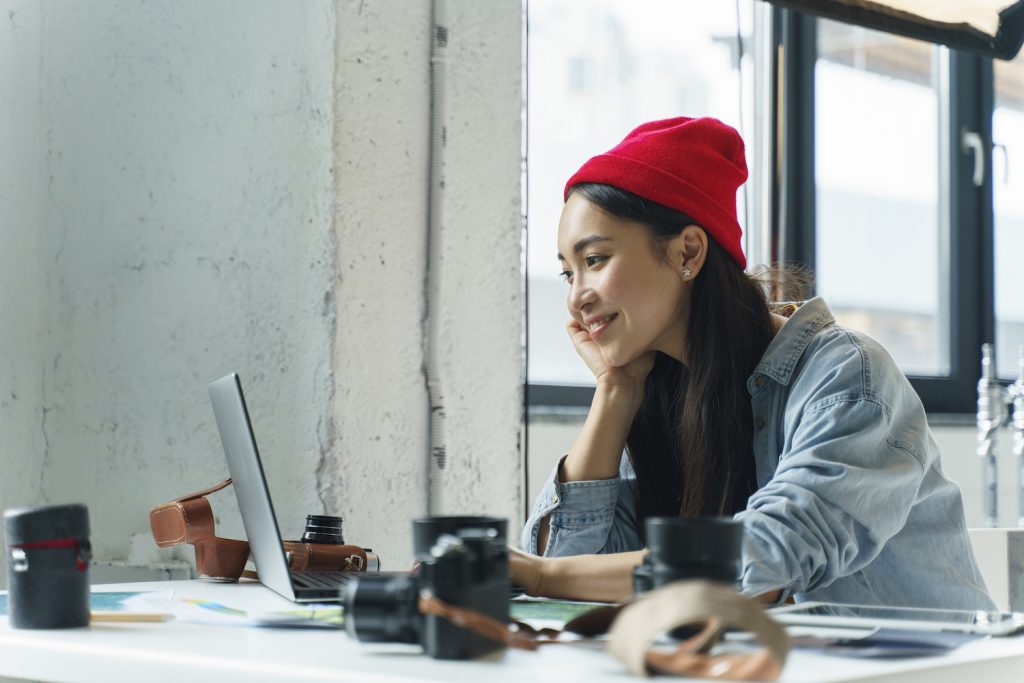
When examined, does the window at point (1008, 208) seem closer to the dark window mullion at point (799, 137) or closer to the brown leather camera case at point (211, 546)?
the dark window mullion at point (799, 137)

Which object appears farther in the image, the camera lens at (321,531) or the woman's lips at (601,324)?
the woman's lips at (601,324)

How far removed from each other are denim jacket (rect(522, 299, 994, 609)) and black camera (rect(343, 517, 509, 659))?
1.38 ft

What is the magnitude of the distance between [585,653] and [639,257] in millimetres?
891

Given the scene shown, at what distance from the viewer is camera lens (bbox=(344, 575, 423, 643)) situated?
0.85 metres

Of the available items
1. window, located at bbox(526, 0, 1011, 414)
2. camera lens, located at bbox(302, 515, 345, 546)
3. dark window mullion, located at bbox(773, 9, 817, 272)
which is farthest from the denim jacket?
dark window mullion, located at bbox(773, 9, 817, 272)

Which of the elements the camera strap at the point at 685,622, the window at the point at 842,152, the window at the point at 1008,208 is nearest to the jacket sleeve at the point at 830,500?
the camera strap at the point at 685,622

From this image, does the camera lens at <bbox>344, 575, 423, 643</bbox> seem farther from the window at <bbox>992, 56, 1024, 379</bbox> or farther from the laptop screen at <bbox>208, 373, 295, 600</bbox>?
the window at <bbox>992, 56, 1024, 379</bbox>

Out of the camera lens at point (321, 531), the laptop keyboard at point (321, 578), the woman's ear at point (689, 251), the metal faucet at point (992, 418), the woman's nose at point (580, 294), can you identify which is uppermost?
the woman's ear at point (689, 251)

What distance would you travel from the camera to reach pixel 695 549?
875 mm

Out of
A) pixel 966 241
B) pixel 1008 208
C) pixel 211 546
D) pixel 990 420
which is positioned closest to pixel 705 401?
pixel 211 546

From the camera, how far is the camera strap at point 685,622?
74 cm

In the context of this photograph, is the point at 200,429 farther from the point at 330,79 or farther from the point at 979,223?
the point at 979,223

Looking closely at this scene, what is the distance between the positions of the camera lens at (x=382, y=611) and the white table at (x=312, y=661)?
0.04 feet

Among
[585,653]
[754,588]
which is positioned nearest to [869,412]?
[754,588]
